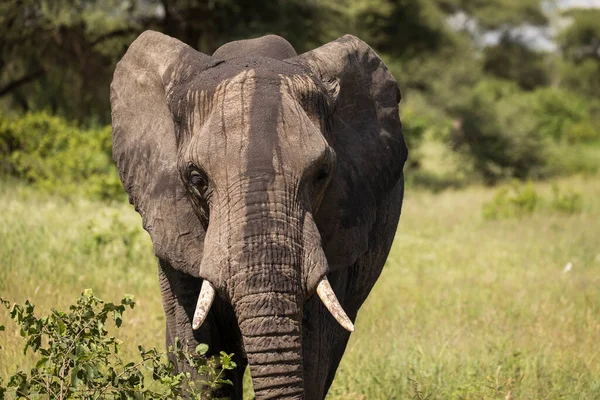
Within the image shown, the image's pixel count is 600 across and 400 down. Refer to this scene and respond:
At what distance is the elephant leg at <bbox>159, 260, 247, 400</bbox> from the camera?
3.82 m

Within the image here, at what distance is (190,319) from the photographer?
3.85m

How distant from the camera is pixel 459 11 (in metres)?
36.1

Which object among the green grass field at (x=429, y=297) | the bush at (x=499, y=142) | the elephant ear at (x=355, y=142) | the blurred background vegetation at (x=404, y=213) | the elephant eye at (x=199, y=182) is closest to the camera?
the elephant eye at (x=199, y=182)

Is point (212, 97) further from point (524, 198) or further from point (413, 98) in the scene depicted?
point (413, 98)

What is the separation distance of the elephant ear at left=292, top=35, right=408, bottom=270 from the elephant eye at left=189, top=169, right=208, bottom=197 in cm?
50

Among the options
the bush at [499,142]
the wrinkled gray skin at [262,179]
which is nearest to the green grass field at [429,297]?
the wrinkled gray skin at [262,179]

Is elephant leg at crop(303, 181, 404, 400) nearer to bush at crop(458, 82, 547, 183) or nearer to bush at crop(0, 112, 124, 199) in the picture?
bush at crop(0, 112, 124, 199)

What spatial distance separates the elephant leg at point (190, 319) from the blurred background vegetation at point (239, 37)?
6629 millimetres

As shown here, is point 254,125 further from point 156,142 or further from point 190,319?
point 190,319

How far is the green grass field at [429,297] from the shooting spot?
522cm

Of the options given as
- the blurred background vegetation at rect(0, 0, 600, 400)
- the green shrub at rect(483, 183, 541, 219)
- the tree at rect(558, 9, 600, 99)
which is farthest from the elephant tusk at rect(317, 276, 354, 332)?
the tree at rect(558, 9, 600, 99)

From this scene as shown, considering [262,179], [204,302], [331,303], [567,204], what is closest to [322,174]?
[262,179]

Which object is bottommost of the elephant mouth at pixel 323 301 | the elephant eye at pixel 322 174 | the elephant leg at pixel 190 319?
the elephant mouth at pixel 323 301

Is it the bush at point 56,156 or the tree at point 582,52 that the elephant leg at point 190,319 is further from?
the tree at point 582,52
